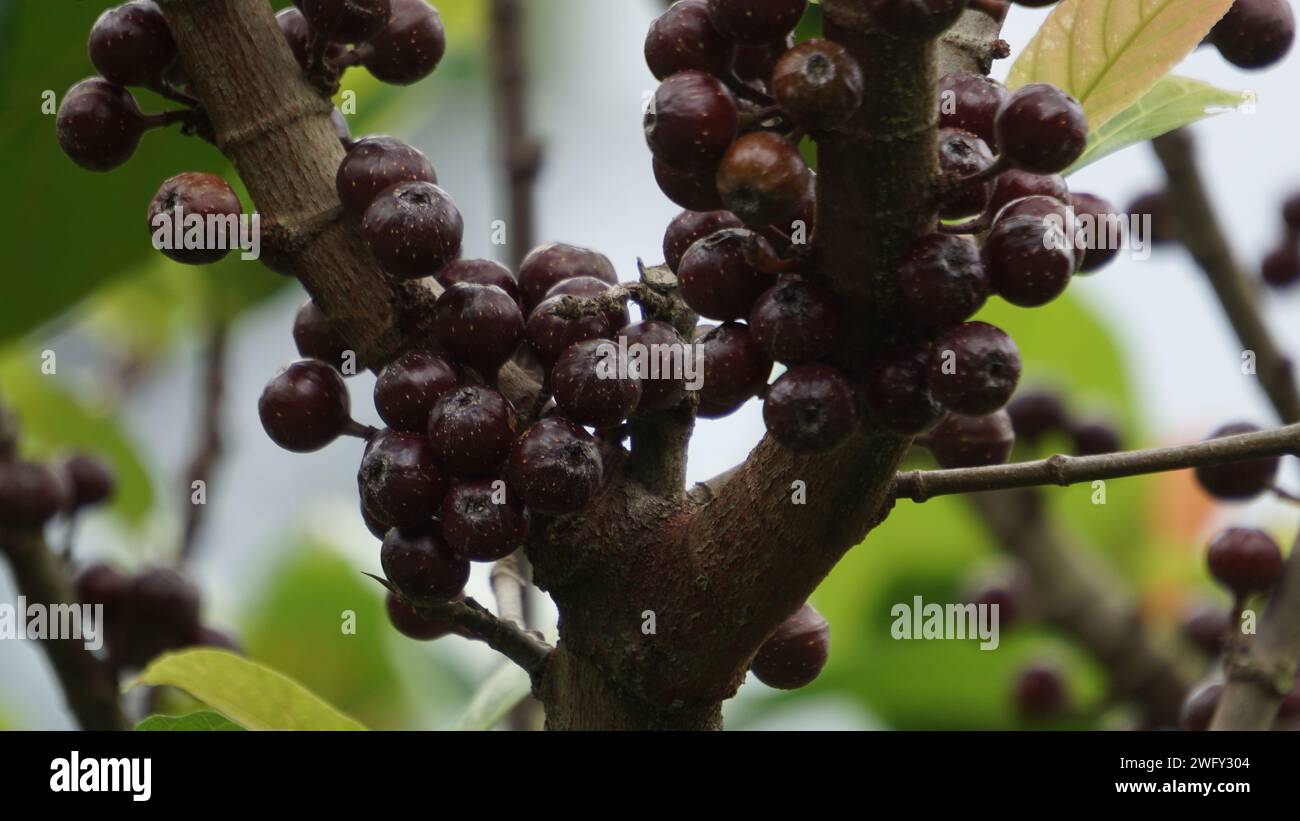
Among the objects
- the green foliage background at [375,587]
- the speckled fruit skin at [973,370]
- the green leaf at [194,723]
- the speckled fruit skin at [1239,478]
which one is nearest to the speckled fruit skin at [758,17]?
the speckled fruit skin at [973,370]

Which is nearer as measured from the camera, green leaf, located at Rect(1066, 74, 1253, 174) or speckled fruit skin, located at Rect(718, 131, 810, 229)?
speckled fruit skin, located at Rect(718, 131, 810, 229)

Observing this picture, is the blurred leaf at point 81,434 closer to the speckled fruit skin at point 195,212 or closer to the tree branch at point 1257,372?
the speckled fruit skin at point 195,212

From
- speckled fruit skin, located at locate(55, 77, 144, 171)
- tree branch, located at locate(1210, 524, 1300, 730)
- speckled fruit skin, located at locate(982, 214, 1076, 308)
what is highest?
speckled fruit skin, located at locate(55, 77, 144, 171)

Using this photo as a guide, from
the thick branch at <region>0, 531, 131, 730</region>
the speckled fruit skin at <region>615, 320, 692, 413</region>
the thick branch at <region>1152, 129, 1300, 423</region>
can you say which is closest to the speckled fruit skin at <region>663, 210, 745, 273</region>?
the speckled fruit skin at <region>615, 320, 692, 413</region>

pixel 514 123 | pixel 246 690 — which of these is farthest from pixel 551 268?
pixel 514 123

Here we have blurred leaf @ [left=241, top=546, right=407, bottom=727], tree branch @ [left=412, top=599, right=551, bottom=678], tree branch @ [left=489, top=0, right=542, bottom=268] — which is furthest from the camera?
blurred leaf @ [left=241, top=546, right=407, bottom=727]

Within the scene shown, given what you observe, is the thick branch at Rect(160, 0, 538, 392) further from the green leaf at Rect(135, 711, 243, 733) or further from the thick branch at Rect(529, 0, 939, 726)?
the green leaf at Rect(135, 711, 243, 733)

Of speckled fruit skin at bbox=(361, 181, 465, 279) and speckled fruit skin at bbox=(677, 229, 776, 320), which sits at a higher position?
speckled fruit skin at bbox=(361, 181, 465, 279)
